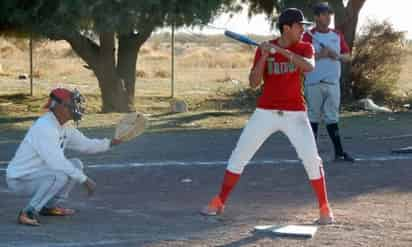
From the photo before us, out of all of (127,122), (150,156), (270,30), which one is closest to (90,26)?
(270,30)

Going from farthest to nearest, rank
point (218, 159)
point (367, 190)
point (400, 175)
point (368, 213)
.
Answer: point (218, 159)
point (400, 175)
point (367, 190)
point (368, 213)

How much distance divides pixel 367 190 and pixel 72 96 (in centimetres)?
351

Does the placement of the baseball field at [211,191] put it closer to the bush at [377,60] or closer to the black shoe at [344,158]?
the black shoe at [344,158]

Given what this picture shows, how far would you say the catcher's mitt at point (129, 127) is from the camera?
910 cm

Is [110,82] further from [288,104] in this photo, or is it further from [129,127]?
→ [288,104]

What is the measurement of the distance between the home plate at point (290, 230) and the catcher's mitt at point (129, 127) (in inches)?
55.5

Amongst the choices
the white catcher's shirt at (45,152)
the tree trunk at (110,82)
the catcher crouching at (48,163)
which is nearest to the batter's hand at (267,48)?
the catcher crouching at (48,163)

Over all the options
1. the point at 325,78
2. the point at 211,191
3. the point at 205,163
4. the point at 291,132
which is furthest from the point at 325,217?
the point at 205,163

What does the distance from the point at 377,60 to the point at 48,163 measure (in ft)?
64.6

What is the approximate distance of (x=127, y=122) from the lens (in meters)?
9.15

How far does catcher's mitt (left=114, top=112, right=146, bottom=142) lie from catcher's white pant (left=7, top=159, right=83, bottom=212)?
483mm

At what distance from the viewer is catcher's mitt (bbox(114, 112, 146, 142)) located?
9102 millimetres

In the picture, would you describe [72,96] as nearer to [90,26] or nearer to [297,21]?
[297,21]

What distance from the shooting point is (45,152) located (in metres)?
8.54
